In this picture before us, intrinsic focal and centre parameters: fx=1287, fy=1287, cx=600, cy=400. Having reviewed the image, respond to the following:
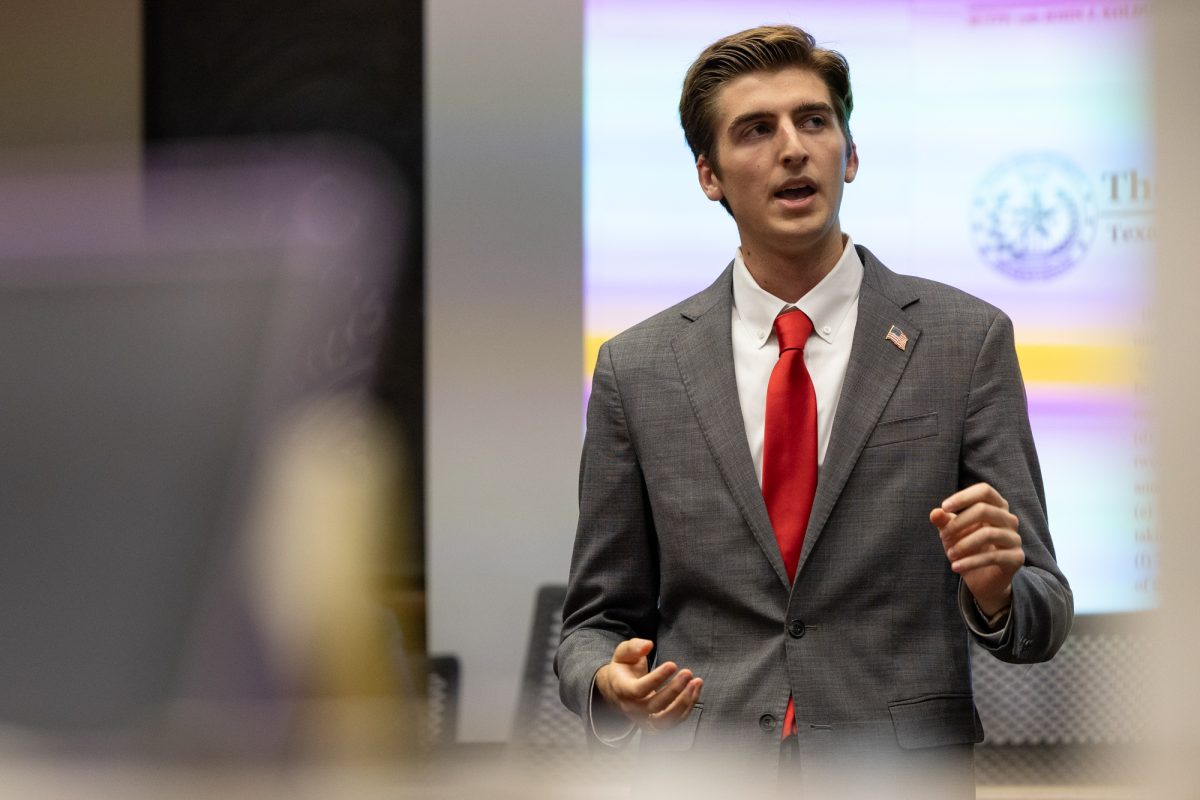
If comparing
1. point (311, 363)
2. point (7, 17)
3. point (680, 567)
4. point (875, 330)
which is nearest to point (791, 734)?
point (680, 567)

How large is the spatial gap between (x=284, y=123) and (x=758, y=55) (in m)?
2.01

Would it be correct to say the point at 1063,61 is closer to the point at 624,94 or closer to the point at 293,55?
the point at 624,94

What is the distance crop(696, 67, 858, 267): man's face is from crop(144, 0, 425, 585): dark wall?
1.71 meters

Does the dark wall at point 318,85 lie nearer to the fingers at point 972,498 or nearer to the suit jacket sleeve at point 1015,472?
the suit jacket sleeve at point 1015,472

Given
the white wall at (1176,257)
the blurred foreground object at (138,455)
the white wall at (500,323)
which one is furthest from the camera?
the white wall at (500,323)

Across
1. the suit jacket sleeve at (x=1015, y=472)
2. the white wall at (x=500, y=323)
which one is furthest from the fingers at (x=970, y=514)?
the white wall at (x=500, y=323)

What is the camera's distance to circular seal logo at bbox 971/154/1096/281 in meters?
2.86

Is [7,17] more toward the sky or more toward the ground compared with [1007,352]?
more toward the sky

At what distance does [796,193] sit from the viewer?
1392 mm

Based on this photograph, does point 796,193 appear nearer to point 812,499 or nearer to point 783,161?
point 783,161

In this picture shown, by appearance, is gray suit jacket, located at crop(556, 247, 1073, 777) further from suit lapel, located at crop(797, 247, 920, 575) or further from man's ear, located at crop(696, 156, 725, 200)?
man's ear, located at crop(696, 156, 725, 200)

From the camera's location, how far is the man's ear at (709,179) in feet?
4.96

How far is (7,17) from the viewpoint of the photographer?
2961 mm

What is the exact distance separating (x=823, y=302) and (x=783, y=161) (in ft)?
0.51
